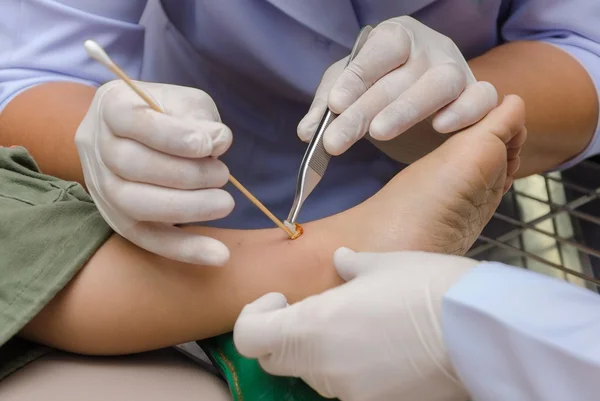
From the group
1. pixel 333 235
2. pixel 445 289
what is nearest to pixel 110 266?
pixel 333 235

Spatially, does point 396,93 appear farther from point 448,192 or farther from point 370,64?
point 448,192

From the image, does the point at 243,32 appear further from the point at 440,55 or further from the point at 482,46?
the point at 482,46

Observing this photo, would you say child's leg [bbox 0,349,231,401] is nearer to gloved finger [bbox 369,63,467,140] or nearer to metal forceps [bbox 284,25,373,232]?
metal forceps [bbox 284,25,373,232]

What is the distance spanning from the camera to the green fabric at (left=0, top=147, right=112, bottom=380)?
60cm

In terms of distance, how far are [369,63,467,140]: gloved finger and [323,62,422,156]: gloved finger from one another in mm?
23

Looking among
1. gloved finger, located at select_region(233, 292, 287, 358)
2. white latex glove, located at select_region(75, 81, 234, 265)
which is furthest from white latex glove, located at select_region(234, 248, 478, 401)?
white latex glove, located at select_region(75, 81, 234, 265)

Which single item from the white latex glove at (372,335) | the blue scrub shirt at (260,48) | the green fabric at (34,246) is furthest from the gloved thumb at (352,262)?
the blue scrub shirt at (260,48)

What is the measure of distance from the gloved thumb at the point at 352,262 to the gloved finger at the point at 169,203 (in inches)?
4.9

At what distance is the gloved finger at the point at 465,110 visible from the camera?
69 centimetres

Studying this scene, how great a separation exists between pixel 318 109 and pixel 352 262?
0.21 meters

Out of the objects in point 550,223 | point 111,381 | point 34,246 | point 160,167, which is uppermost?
point 160,167

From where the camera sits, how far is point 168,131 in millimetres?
562

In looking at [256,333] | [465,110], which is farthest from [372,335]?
[465,110]

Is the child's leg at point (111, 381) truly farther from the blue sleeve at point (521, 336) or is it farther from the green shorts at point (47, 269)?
the blue sleeve at point (521, 336)
